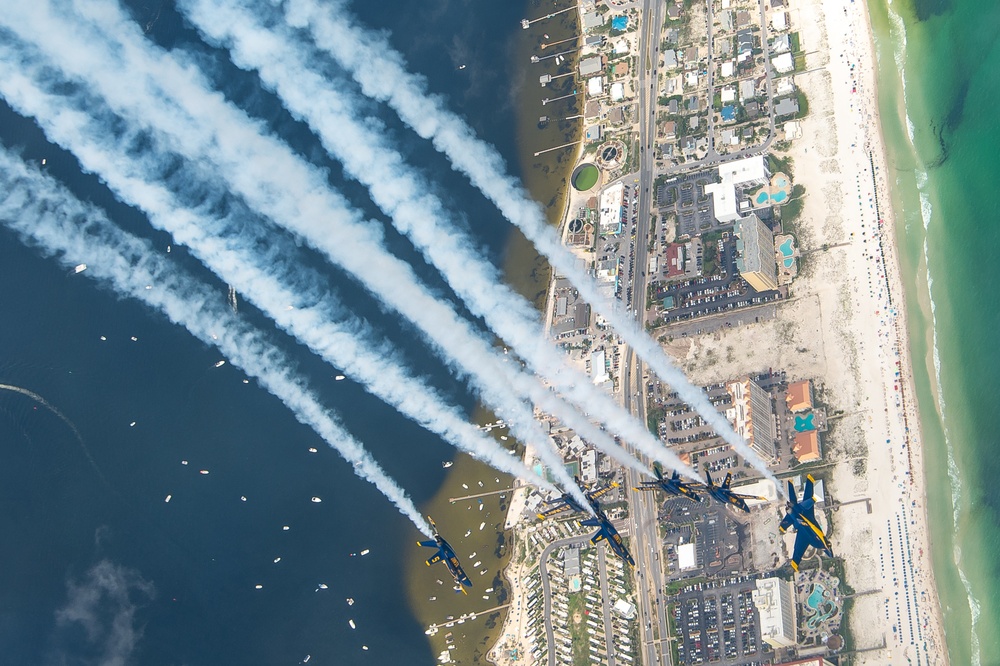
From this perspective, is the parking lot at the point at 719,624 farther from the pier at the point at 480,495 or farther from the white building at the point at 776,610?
the pier at the point at 480,495

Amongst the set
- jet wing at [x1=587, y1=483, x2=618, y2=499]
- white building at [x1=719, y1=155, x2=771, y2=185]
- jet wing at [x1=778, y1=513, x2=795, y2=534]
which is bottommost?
jet wing at [x1=778, y1=513, x2=795, y2=534]

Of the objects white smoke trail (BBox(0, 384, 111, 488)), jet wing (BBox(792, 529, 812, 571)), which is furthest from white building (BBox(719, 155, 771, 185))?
white smoke trail (BBox(0, 384, 111, 488))

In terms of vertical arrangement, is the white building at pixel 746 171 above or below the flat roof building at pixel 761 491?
above

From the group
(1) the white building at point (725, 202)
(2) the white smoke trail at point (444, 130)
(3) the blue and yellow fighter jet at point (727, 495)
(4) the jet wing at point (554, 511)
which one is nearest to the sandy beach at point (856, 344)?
(1) the white building at point (725, 202)

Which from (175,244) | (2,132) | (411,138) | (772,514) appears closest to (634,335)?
(772,514)

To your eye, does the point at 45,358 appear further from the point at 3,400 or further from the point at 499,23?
the point at 499,23

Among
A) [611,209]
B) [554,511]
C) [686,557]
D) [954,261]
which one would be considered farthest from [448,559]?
[954,261]

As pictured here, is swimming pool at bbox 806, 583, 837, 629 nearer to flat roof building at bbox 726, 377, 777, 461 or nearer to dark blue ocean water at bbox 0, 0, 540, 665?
flat roof building at bbox 726, 377, 777, 461
